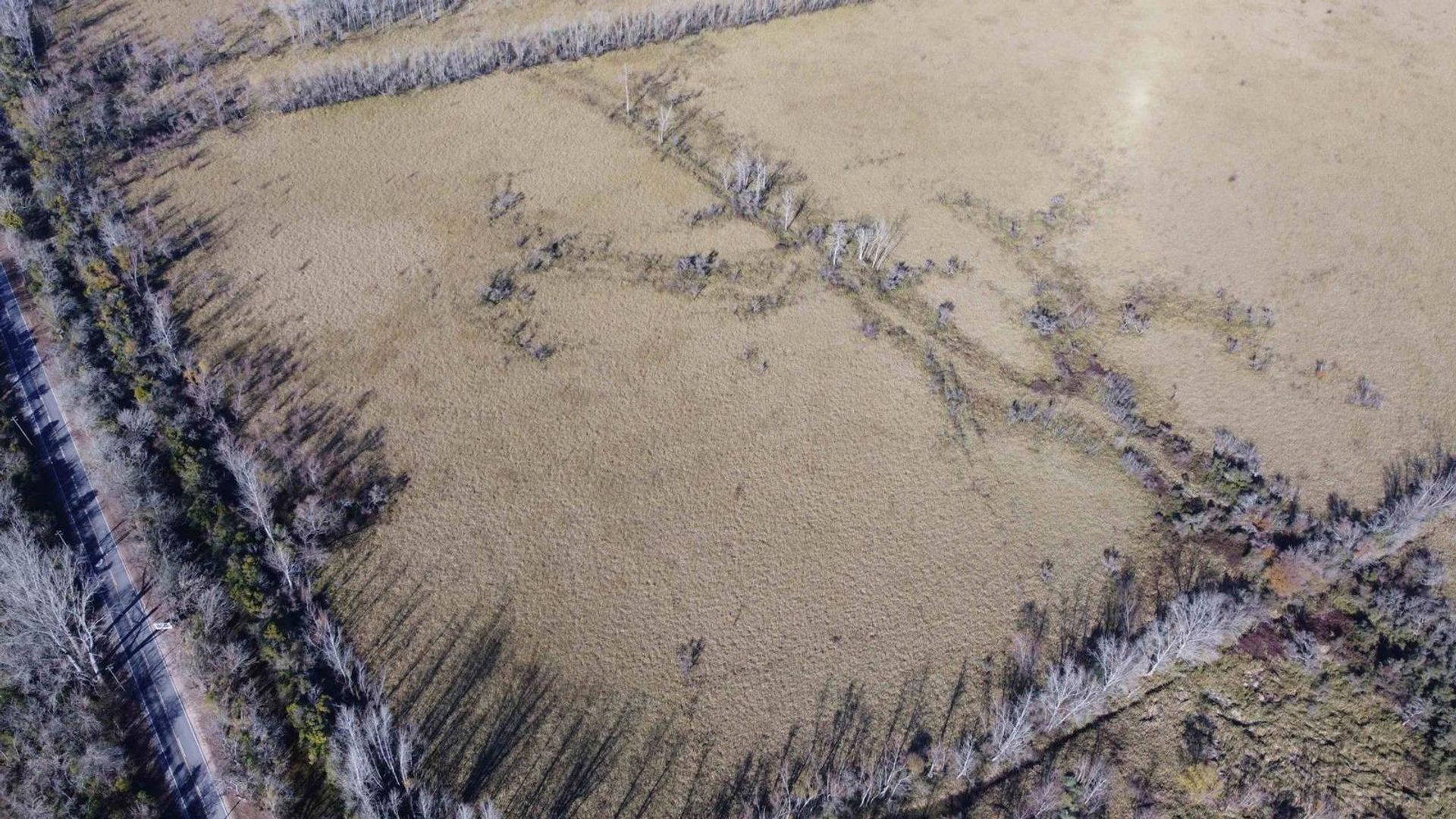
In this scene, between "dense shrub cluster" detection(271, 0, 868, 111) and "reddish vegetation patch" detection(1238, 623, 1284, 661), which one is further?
"dense shrub cluster" detection(271, 0, 868, 111)

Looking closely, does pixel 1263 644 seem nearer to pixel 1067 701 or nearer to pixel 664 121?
pixel 1067 701

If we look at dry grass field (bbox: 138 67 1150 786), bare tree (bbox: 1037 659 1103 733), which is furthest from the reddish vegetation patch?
bare tree (bbox: 1037 659 1103 733)

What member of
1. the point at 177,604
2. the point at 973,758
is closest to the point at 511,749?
the point at 177,604

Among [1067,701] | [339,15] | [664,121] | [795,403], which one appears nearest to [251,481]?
[795,403]

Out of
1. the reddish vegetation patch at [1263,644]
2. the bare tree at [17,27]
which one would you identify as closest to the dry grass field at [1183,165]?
the reddish vegetation patch at [1263,644]

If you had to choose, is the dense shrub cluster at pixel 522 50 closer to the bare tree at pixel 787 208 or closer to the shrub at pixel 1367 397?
the bare tree at pixel 787 208

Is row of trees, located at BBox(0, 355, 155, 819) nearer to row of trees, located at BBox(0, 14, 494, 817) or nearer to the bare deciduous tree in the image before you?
the bare deciduous tree
